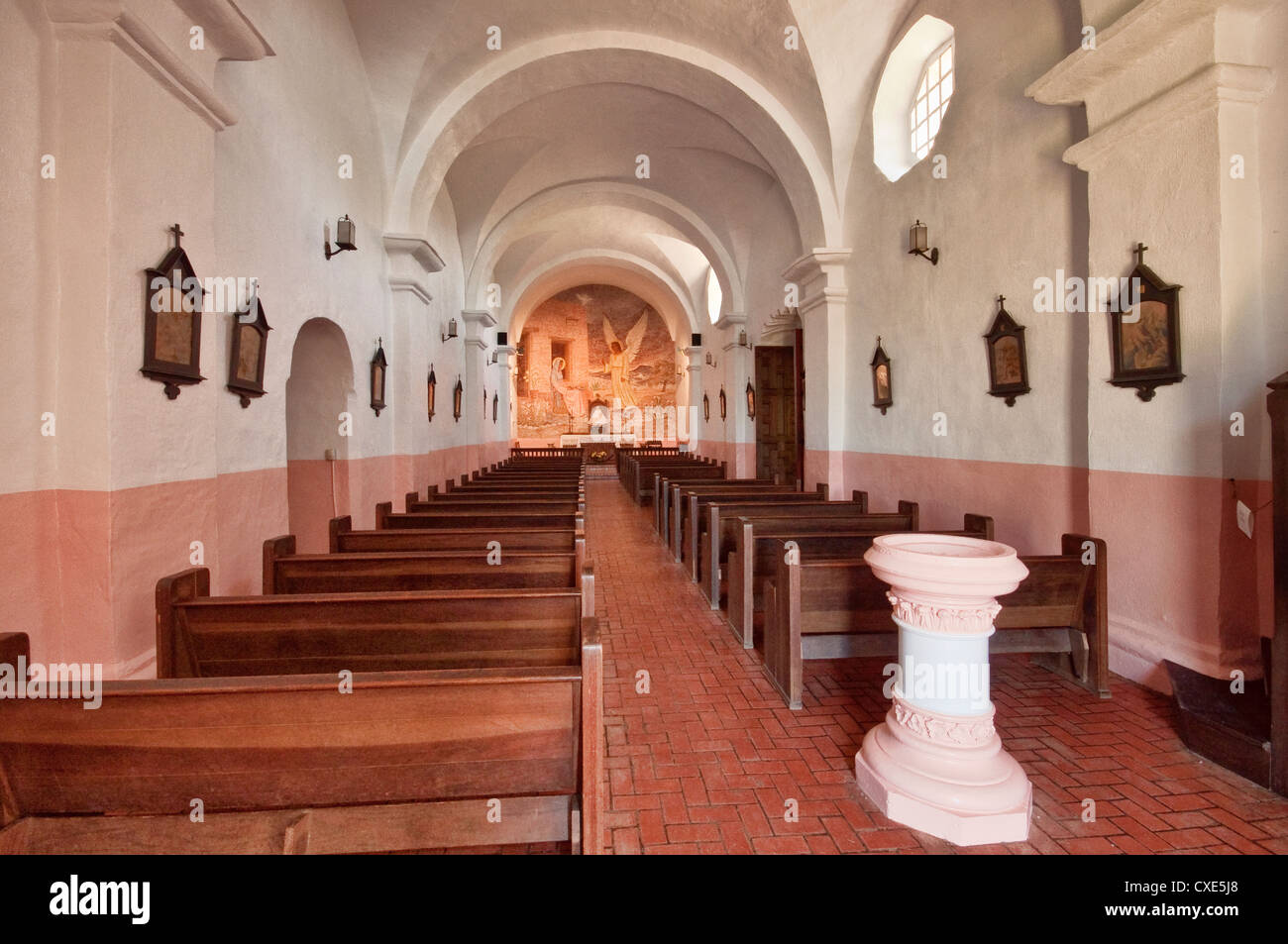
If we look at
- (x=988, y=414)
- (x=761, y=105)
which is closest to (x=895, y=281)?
(x=988, y=414)

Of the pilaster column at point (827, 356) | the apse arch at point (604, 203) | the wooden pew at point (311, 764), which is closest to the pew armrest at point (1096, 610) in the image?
the wooden pew at point (311, 764)

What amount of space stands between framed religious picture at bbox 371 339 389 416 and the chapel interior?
0.06 m

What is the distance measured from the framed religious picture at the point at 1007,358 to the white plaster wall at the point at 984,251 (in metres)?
0.06

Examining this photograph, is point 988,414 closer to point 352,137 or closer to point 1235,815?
point 1235,815

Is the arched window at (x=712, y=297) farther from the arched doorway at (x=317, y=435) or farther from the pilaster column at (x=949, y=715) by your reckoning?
the pilaster column at (x=949, y=715)

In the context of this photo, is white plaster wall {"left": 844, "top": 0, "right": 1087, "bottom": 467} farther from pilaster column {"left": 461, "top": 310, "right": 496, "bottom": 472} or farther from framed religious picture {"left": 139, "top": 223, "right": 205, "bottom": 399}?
pilaster column {"left": 461, "top": 310, "right": 496, "bottom": 472}

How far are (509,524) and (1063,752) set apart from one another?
12.4 feet

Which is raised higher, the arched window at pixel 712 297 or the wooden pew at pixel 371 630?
the arched window at pixel 712 297

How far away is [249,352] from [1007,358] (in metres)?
5.49

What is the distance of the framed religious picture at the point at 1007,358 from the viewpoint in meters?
4.80

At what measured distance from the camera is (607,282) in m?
23.2

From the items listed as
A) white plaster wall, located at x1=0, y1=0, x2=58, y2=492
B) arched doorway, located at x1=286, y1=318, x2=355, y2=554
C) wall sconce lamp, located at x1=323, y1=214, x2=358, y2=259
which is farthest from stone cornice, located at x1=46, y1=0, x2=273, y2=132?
arched doorway, located at x1=286, y1=318, x2=355, y2=554

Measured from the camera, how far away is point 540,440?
76.8 feet

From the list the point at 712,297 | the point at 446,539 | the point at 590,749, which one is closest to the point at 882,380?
the point at 446,539
